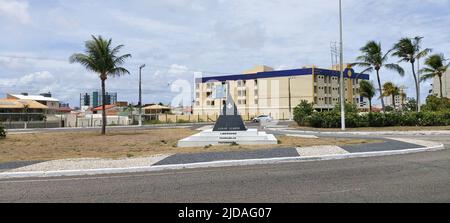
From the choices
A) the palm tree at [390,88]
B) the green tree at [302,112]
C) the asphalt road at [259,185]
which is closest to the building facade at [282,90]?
the palm tree at [390,88]

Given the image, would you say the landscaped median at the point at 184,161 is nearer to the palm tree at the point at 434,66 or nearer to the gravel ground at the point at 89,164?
the gravel ground at the point at 89,164

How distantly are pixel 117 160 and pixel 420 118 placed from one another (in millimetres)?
27663

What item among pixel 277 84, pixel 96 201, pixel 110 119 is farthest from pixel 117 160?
pixel 277 84

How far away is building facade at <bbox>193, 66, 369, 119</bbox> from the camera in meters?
87.8

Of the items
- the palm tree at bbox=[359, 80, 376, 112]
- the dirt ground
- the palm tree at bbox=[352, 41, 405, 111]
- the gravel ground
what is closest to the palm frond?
the palm tree at bbox=[352, 41, 405, 111]

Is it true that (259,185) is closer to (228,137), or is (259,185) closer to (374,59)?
(228,137)

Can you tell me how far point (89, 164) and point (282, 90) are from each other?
82.4m

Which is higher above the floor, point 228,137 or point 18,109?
point 18,109

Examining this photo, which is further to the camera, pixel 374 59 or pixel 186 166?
pixel 374 59

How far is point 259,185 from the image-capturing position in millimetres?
7863

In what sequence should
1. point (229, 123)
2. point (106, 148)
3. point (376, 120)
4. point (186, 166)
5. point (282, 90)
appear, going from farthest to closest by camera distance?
point (282, 90) < point (376, 120) < point (229, 123) < point (106, 148) < point (186, 166)

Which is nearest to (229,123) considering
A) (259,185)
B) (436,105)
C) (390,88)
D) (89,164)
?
(89,164)
